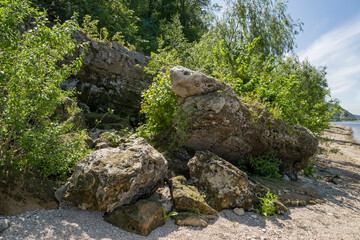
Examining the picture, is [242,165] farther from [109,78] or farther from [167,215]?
[109,78]

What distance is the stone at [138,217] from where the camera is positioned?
374cm

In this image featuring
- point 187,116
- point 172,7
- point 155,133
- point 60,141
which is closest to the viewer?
point 60,141

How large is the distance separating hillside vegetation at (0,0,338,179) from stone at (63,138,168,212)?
0.61m

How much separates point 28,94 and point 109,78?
23.4ft

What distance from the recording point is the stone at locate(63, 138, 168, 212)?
3.93 metres

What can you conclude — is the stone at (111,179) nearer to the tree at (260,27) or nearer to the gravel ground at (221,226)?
the gravel ground at (221,226)

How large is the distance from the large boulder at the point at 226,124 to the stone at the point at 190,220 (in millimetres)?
2593

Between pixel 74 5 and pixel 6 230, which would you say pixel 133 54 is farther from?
pixel 6 230

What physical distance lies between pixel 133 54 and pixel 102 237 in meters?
9.61

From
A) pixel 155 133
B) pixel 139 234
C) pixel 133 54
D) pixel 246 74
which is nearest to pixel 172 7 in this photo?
pixel 133 54


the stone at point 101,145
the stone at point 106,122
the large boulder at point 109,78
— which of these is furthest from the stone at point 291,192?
the large boulder at point 109,78

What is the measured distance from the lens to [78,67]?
196 inches

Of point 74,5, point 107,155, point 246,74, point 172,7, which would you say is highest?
point 172,7

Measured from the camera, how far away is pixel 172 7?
27.4m
